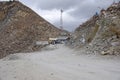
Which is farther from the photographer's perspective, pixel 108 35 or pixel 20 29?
pixel 20 29

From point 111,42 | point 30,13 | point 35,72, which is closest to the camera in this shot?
point 35,72

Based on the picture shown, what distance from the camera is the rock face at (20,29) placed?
4991 cm

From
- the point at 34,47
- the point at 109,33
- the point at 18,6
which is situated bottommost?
the point at 34,47

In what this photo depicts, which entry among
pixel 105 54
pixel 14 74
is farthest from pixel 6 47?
pixel 14 74

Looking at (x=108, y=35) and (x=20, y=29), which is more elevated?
(x=20, y=29)

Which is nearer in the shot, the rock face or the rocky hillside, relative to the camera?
the rocky hillside

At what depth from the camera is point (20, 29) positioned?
185ft

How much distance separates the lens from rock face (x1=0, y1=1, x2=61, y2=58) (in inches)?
1965

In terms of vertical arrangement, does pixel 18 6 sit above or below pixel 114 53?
above

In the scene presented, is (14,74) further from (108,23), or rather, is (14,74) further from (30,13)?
(30,13)

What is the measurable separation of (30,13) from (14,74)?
144 feet

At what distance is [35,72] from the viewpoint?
17.0 metres

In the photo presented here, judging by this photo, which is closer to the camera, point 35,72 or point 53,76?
point 53,76

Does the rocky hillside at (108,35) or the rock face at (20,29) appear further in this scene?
the rock face at (20,29)
